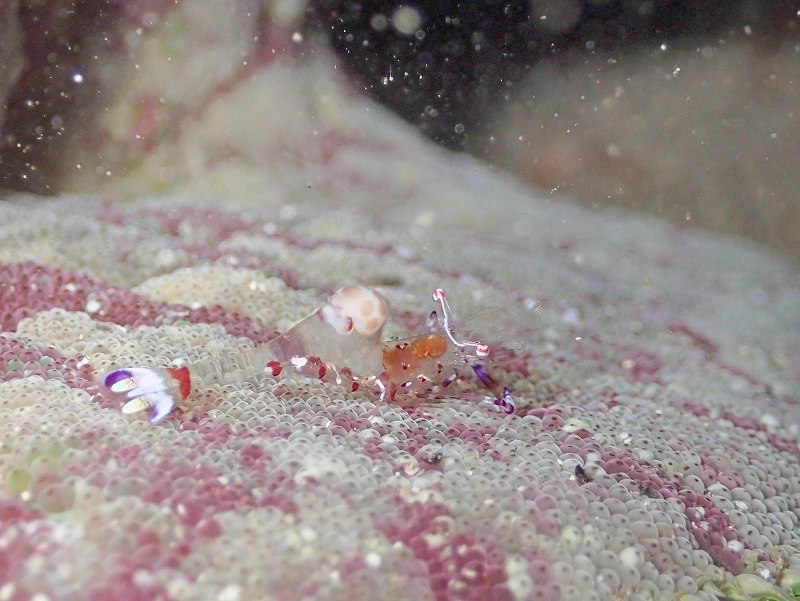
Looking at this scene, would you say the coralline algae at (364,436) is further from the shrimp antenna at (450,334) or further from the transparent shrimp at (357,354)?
the shrimp antenna at (450,334)

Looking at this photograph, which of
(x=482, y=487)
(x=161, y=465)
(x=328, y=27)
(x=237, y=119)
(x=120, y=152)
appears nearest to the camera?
(x=161, y=465)

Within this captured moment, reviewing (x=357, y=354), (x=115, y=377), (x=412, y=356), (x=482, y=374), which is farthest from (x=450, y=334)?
(x=115, y=377)

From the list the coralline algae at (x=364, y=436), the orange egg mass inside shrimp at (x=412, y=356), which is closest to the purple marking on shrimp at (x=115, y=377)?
the coralline algae at (x=364, y=436)

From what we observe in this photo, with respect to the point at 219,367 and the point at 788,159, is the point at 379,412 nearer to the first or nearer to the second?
the point at 219,367

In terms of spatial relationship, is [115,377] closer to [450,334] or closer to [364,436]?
[364,436]

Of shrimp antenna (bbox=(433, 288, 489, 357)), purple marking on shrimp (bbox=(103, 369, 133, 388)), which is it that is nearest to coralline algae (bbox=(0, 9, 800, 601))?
purple marking on shrimp (bbox=(103, 369, 133, 388))

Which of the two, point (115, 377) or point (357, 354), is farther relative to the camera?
point (357, 354)

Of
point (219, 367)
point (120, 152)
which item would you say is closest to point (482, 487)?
point (219, 367)
